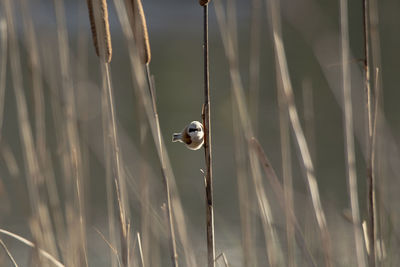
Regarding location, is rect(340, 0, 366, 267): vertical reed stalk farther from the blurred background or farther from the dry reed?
the dry reed

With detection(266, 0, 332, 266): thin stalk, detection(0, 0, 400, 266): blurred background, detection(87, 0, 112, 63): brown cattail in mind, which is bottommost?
detection(0, 0, 400, 266): blurred background

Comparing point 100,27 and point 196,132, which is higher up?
point 100,27

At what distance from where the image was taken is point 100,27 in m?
0.85

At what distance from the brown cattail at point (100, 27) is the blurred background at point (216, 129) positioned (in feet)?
0.81

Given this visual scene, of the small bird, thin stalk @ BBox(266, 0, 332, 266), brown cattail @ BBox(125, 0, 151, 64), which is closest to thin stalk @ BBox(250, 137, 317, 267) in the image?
thin stalk @ BBox(266, 0, 332, 266)

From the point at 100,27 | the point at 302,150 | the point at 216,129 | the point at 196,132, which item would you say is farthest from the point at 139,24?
the point at 216,129

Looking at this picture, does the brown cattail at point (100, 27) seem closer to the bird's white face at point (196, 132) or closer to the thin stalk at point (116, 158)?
the thin stalk at point (116, 158)

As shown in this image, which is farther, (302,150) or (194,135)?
(302,150)

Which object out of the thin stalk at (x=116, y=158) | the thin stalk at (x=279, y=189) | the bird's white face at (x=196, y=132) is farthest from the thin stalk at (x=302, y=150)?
the thin stalk at (x=116, y=158)

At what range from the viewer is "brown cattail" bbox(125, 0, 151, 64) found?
0.81 metres

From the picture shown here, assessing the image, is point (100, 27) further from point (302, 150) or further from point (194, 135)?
point (302, 150)

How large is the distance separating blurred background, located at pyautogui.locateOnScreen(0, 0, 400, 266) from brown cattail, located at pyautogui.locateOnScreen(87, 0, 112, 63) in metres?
0.25

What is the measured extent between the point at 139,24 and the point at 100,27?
0.08 metres

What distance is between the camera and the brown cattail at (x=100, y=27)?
2.67 ft
